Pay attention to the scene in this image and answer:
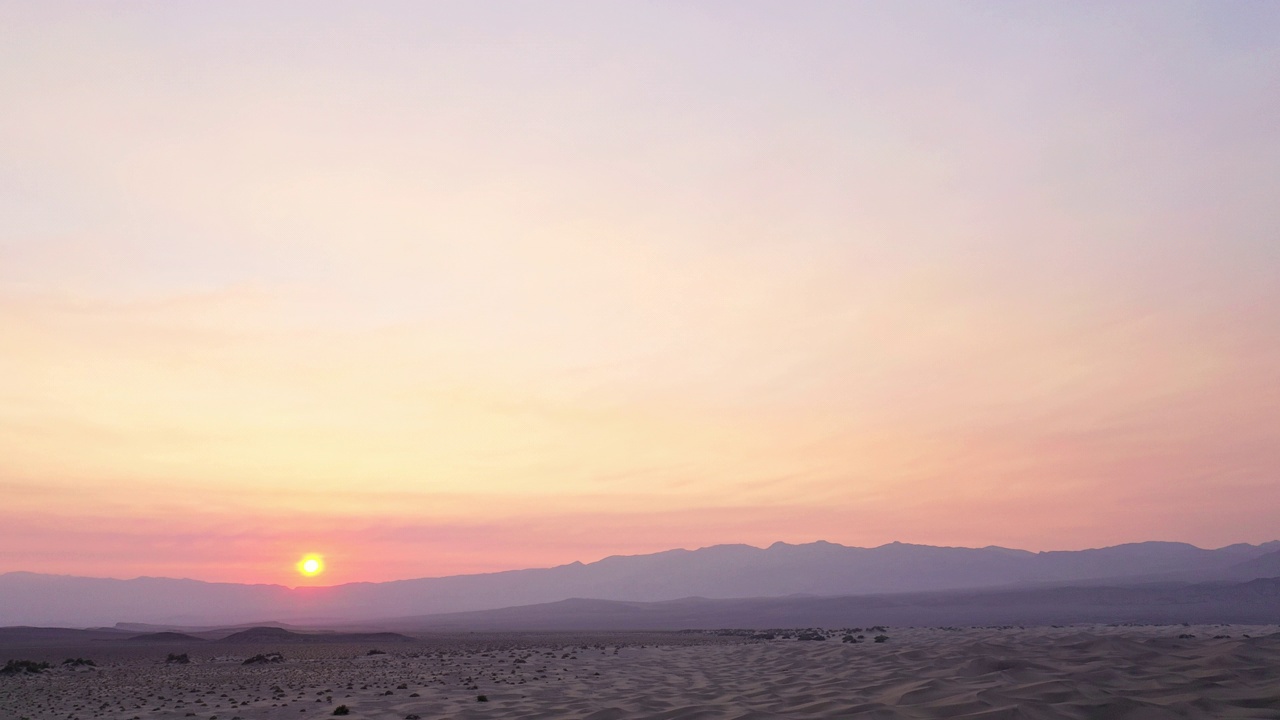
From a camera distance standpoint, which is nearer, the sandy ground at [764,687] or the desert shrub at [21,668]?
the sandy ground at [764,687]

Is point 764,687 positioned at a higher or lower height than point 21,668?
lower

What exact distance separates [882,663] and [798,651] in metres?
7.76

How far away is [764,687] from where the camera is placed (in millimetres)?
15875

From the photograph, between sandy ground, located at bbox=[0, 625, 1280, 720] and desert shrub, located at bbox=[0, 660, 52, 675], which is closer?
sandy ground, located at bbox=[0, 625, 1280, 720]

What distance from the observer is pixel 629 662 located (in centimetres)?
2577

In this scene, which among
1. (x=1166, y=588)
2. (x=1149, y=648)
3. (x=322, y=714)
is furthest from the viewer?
(x=1166, y=588)

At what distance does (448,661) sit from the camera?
2836cm

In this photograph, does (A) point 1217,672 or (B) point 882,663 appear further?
(B) point 882,663

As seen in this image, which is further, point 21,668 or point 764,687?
point 21,668

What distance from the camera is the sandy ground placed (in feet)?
37.2

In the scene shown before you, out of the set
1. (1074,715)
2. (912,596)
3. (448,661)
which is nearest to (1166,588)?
(912,596)

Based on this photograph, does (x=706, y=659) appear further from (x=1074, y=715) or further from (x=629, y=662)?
(x=1074, y=715)

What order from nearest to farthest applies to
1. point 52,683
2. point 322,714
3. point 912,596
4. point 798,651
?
point 322,714, point 52,683, point 798,651, point 912,596

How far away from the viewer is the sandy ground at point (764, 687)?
37.2ft
